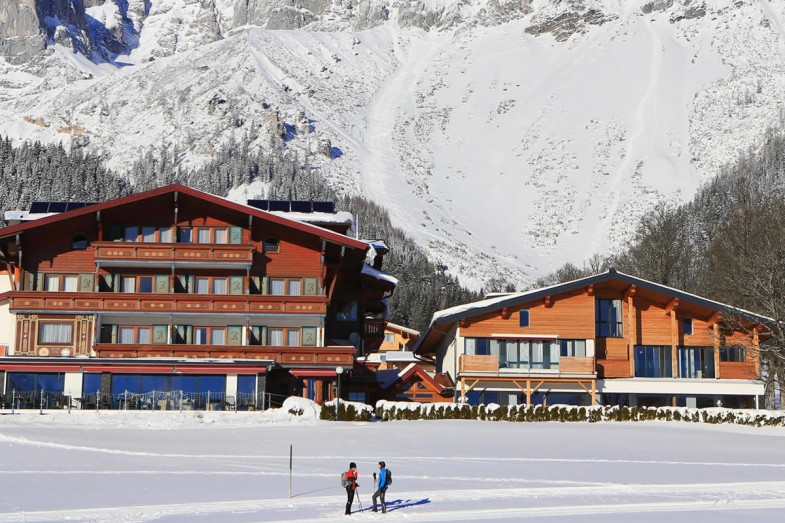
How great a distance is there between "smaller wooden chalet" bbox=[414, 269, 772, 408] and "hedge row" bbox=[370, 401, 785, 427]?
24.6ft

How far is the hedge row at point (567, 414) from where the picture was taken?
49656mm

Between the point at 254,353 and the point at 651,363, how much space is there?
69.6 ft

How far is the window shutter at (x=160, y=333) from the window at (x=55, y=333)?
3.97 metres

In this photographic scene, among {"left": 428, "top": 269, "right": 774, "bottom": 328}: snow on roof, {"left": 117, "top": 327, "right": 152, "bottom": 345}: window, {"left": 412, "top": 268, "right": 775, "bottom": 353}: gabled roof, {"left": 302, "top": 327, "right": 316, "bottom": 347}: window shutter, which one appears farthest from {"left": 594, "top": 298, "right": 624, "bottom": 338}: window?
{"left": 117, "top": 327, "right": 152, "bottom": 345}: window

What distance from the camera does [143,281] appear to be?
5744 centimetres

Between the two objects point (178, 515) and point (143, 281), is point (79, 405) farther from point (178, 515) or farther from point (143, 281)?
point (178, 515)

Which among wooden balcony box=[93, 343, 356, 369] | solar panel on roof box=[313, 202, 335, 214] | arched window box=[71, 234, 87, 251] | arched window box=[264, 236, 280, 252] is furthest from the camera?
solar panel on roof box=[313, 202, 335, 214]

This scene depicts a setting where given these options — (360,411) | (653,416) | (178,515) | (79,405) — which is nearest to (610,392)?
(653,416)

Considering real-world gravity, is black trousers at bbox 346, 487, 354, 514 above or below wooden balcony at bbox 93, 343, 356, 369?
below

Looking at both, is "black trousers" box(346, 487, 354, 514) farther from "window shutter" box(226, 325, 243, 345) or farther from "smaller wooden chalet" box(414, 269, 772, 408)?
"smaller wooden chalet" box(414, 269, 772, 408)

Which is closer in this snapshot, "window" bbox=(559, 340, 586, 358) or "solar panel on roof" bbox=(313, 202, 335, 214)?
"window" bbox=(559, 340, 586, 358)

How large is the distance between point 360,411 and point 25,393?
14.9 metres

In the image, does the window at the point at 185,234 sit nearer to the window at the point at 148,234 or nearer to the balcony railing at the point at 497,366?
the window at the point at 148,234

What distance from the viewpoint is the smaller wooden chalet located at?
59156 mm
